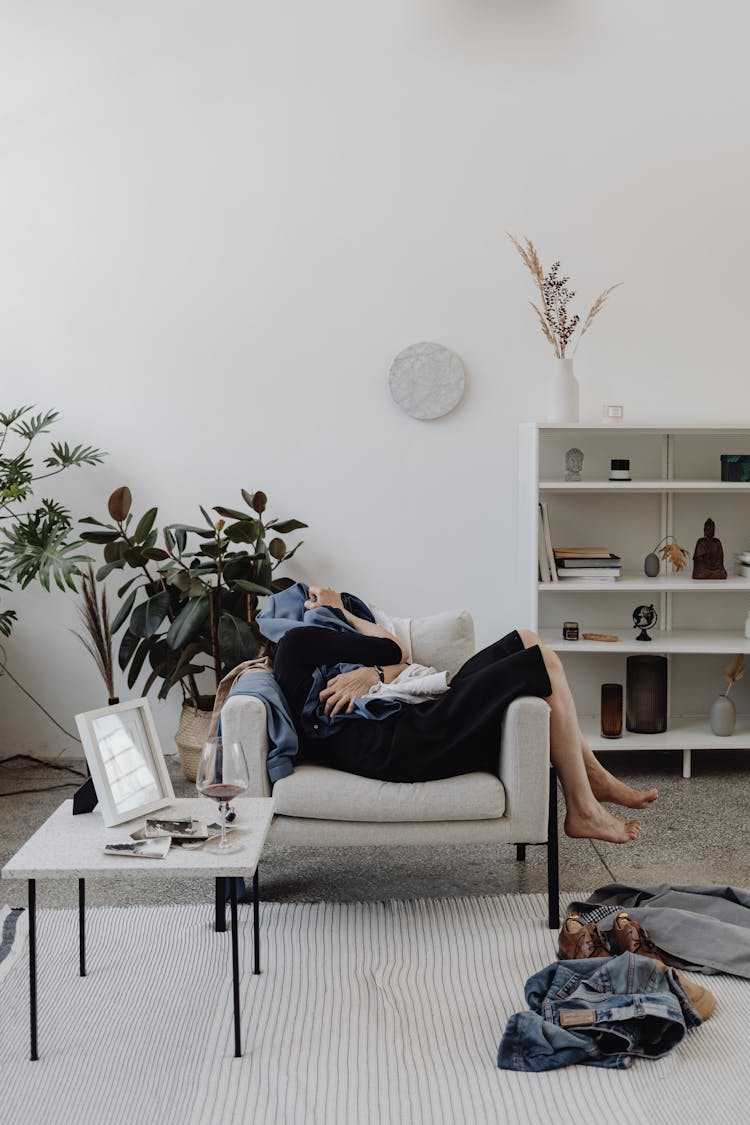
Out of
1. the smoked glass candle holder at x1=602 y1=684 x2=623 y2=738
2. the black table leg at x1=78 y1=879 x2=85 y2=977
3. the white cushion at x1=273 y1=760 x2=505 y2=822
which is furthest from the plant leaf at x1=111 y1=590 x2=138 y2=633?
the smoked glass candle holder at x1=602 y1=684 x2=623 y2=738

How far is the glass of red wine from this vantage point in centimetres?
213

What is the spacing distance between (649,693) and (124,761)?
245 centimetres

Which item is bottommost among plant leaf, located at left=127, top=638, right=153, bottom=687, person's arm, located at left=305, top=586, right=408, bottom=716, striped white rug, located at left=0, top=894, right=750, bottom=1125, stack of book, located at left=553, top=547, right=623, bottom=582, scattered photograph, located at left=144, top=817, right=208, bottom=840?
striped white rug, located at left=0, top=894, right=750, bottom=1125

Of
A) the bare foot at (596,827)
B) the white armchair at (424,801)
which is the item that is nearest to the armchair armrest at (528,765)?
the white armchair at (424,801)

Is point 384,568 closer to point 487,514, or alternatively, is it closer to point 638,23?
point 487,514

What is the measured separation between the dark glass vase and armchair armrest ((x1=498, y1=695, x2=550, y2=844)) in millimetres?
1532

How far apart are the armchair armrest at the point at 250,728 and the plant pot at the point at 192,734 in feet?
4.31

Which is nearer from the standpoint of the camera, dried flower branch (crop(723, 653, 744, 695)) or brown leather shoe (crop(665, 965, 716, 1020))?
brown leather shoe (crop(665, 965, 716, 1020))

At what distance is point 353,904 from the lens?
9.55 feet

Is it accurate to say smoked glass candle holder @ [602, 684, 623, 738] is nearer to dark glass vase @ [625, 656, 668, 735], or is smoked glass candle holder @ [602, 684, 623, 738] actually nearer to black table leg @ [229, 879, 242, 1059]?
dark glass vase @ [625, 656, 668, 735]

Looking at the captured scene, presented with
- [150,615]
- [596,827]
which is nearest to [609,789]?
[596,827]

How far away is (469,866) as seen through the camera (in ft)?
10.6

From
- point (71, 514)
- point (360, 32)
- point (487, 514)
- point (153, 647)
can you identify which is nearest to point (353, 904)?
point (153, 647)

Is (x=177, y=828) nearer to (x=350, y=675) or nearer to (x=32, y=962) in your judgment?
(x=32, y=962)
